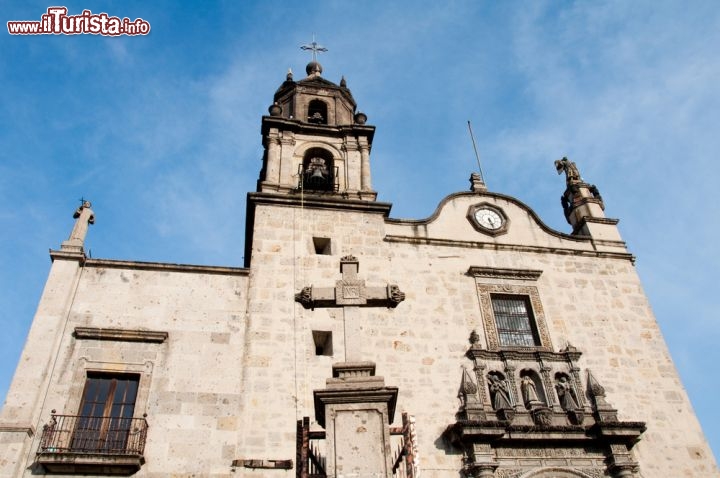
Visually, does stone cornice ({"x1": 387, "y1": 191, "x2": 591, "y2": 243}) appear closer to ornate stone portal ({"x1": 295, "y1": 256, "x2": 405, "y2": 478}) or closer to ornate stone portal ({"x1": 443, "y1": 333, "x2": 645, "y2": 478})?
ornate stone portal ({"x1": 443, "y1": 333, "x2": 645, "y2": 478})

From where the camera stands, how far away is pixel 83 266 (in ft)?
40.8

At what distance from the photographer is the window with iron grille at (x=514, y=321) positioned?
13.0 meters

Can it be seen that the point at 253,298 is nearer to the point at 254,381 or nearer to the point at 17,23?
the point at 254,381

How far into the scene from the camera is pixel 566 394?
39.5 feet

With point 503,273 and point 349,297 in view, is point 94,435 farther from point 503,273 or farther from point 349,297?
point 503,273

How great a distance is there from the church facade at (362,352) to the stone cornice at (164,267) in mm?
29

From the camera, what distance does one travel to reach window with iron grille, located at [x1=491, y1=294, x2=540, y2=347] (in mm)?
12977

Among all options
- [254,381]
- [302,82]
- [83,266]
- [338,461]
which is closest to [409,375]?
[254,381]

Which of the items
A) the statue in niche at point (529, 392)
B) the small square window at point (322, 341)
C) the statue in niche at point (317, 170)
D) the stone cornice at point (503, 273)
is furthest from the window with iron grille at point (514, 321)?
the statue in niche at point (317, 170)

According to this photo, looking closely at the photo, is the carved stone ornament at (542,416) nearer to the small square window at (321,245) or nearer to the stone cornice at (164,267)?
the small square window at (321,245)

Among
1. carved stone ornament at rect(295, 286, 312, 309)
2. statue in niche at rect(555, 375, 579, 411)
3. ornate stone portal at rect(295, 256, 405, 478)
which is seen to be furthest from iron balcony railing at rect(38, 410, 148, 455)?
statue in niche at rect(555, 375, 579, 411)

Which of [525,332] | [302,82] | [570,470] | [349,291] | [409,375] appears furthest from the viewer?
[302,82]

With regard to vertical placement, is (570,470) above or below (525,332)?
below

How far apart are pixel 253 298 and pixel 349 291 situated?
5.18 meters
